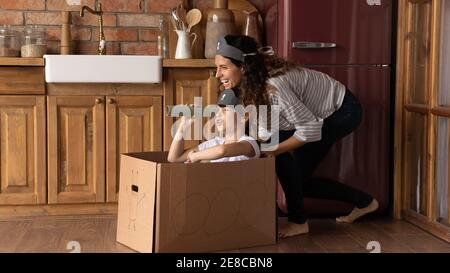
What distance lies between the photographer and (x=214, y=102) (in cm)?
368

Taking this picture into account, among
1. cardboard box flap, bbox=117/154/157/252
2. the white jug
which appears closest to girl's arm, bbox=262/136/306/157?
cardboard box flap, bbox=117/154/157/252

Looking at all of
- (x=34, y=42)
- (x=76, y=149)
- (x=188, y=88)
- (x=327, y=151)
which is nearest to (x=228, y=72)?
(x=327, y=151)

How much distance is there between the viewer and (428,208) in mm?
3236

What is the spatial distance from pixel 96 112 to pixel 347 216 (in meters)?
1.35

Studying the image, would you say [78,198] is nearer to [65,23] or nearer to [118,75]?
[118,75]

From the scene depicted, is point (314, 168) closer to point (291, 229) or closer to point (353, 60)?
point (291, 229)

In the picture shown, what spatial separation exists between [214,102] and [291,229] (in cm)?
88

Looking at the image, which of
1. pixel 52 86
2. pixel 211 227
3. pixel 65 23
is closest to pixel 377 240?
pixel 211 227

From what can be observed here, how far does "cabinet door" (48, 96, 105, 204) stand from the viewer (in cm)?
358

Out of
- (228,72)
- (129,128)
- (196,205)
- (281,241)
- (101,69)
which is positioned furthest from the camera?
(129,128)

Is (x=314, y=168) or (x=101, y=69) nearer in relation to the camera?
(x=314, y=168)

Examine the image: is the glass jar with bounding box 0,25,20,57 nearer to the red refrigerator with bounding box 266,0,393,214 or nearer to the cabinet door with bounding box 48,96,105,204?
the cabinet door with bounding box 48,96,105,204

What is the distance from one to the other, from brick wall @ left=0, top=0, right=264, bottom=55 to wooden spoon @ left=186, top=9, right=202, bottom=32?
0.39 ft

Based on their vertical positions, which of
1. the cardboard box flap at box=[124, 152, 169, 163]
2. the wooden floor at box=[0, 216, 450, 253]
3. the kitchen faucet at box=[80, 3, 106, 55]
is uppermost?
the kitchen faucet at box=[80, 3, 106, 55]
